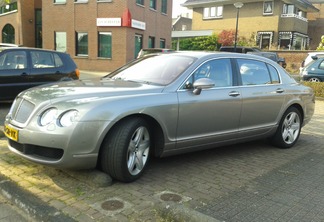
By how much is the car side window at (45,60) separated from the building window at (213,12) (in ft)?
104

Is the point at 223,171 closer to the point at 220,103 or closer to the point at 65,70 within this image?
the point at 220,103

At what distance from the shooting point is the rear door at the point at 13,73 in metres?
8.38

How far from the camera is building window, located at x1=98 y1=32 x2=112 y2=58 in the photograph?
79.4 feet

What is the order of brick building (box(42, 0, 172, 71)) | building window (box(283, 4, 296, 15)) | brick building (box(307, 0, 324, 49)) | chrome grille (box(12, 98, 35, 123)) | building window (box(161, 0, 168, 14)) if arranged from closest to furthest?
chrome grille (box(12, 98, 35, 123))
brick building (box(42, 0, 172, 71))
building window (box(161, 0, 168, 14))
building window (box(283, 4, 296, 15))
brick building (box(307, 0, 324, 49))

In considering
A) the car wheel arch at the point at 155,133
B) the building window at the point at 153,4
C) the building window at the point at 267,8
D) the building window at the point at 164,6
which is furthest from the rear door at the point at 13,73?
the building window at the point at 267,8

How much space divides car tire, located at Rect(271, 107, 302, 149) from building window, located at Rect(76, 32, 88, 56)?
20.4 meters


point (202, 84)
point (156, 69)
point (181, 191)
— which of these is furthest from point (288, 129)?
point (181, 191)

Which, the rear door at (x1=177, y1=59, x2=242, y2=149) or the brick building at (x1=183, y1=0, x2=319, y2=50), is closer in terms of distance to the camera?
the rear door at (x1=177, y1=59, x2=242, y2=149)

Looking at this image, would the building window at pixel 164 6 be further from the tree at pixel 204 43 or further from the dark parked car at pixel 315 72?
the dark parked car at pixel 315 72

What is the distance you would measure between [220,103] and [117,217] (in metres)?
2.30

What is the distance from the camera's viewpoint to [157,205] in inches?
136

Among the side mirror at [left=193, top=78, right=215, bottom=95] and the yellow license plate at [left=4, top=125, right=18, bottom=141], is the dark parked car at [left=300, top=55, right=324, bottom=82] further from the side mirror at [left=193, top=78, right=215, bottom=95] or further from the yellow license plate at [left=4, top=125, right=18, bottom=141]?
the yellow license plate at [left=4, top=125, right=18, bottom=141]

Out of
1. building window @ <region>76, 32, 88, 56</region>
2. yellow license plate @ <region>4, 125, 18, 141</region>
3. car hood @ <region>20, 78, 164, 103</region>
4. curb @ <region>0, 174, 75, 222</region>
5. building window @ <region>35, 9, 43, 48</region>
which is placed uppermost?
building window @ <region>35, 9, 43, 48</region>

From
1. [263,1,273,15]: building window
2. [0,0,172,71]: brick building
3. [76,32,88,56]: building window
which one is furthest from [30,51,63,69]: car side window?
[263,1,273,15]: building window
